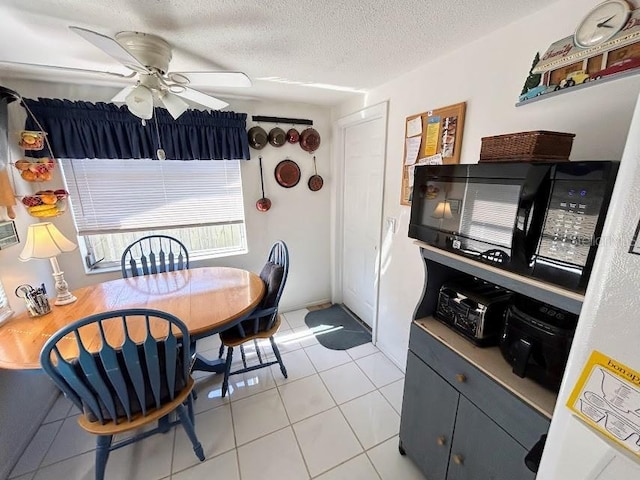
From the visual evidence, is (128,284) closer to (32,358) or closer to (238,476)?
(32,358)

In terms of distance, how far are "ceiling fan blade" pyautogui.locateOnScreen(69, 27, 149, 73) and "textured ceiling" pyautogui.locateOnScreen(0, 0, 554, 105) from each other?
150mm

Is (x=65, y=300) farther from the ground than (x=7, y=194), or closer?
closer

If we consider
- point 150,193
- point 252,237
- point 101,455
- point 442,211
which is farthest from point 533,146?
point 150,193

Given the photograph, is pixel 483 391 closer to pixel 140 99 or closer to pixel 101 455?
pixel 101 455

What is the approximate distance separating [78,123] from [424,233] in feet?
8.21

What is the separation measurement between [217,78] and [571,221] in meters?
1.56

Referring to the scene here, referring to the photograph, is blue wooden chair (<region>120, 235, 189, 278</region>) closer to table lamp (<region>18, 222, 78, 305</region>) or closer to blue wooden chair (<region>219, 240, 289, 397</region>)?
table lamp (<region>18, 222, 78, 305</region>)

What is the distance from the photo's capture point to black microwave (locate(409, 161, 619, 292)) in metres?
0.67

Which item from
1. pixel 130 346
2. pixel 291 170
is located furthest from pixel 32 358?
pixel 291 170

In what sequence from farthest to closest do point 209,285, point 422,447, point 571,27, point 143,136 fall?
1. point 143,136
2. point 209,285
3. point 422,447
4. point 571,27

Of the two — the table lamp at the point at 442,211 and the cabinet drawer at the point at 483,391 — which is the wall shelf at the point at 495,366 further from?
the table lamp at the point at 442,211

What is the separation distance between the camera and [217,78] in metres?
1.34

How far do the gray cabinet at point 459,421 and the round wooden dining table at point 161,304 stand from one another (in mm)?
1022

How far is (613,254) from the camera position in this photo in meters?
0.46
